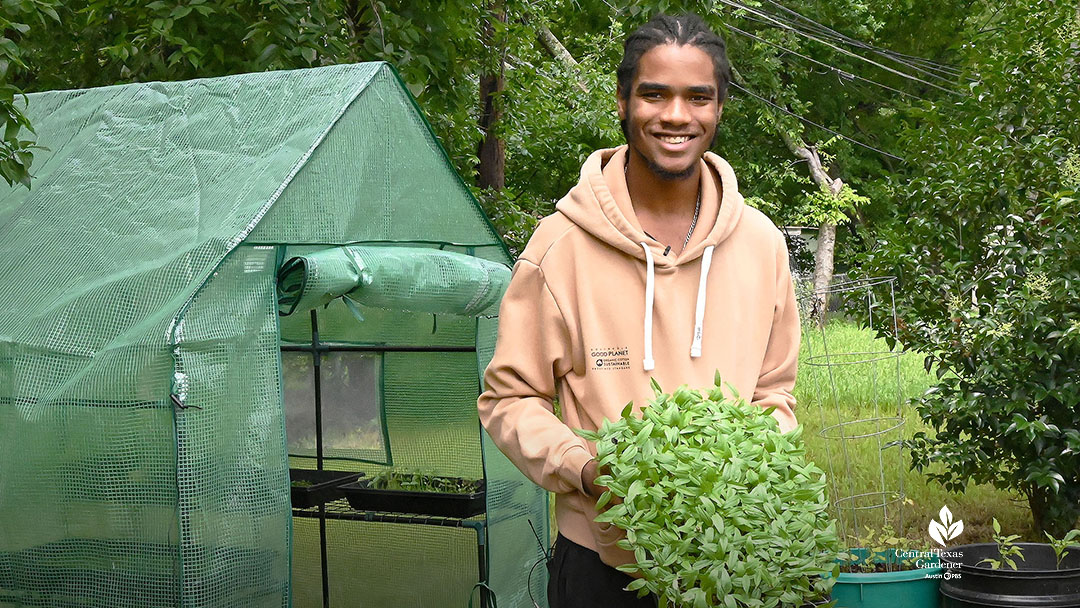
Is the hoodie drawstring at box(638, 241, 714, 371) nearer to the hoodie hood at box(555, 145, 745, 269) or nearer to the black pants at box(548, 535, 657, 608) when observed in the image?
the hoodie hood at box(555, 145, 745, 269)

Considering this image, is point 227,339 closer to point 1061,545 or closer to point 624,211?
point 624,211

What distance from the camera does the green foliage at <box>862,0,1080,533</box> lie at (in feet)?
14.5

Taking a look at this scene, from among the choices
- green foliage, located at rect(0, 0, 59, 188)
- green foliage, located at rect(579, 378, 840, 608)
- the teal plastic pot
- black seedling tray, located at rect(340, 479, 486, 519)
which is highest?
green foliage, located at rect(0, 0, 59, 188)

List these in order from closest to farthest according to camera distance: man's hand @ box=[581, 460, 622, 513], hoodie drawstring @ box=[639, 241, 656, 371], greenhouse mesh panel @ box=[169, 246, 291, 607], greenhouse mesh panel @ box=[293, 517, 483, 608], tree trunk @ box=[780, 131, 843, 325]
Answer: man's hand @ box=[581, 460, 622, 513]
hoodie drawstring @ box=[639, 241, 656, 371]
greenhouse mesh panel @ box=[169, 246, 291, 607]
greenhouse mesh panel @ box=[293, 517, 483, 608]
tree trunk @ box=[780, 131, 843, 325]

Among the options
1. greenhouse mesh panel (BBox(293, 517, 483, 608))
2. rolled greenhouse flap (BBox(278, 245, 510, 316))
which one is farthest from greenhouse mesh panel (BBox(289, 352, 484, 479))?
rolled greenhouse flap (BBox(278, 245, 510, 316))

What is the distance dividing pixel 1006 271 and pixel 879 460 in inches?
81.9

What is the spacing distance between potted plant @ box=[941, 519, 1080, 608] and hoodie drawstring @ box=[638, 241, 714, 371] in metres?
1.89

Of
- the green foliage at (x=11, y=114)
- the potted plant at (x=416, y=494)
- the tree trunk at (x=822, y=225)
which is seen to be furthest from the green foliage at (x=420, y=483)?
the tree trunk at (x=822, y=225)

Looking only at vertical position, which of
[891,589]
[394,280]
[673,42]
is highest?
[673,42]

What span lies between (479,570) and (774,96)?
53.3 ft

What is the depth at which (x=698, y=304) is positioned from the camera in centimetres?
204

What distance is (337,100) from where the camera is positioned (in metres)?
4.13

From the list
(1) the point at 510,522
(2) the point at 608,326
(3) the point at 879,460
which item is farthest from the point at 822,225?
(2) the point at 608,326

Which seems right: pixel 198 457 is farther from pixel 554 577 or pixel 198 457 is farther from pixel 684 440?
pixel 684 440
